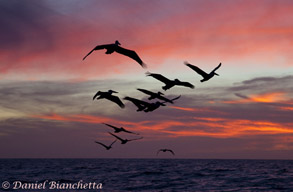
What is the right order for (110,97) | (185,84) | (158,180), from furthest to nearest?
(158,180) < (110,97) < (185,84)

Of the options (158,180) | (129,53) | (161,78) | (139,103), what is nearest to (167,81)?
(161,78)

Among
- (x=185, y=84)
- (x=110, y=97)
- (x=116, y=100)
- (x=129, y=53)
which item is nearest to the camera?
(x=129, y=53)

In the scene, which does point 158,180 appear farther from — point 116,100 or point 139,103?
point 116,100

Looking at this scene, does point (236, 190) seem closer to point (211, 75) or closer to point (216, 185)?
point (216, 185)

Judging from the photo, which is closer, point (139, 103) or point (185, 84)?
point (185, 84)

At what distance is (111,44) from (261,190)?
35770mm

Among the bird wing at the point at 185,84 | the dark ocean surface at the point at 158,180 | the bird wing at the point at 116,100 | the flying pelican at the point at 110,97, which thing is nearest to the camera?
the bird wing at the point at 185,84

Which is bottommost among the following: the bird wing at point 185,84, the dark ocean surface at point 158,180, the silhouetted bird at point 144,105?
the dark ocean surface at point 158,180

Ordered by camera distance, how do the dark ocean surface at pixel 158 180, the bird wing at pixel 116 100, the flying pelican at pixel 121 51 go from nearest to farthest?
the flying pelican at pixel 121 51 → the bird wing at pixel 116 100 → the dark ocean surface at pixel 158 180

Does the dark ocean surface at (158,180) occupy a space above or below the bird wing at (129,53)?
below

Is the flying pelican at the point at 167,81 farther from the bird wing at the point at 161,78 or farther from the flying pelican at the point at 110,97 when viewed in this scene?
the flying pelican at the point at 110,97

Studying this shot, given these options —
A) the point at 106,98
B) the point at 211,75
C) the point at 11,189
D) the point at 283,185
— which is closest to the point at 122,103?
the point at 106,98

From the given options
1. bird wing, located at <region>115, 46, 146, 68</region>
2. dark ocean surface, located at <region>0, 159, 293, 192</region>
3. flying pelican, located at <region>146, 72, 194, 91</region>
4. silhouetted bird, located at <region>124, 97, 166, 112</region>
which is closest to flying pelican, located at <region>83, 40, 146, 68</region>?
bird wing, located at <region>115, 46, 146, 68</region>

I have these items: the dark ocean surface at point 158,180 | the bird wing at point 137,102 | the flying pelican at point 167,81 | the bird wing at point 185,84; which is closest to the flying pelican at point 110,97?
the bird wing at point 137,102
